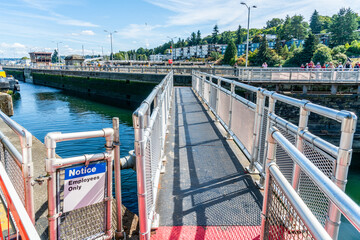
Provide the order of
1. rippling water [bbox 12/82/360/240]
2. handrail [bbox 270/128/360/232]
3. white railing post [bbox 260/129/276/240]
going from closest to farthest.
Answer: handrail [bbox 270/128/360/232] → white railing post [bbox 260/129/276/240] → rippling water [bbox 12/82/360/240]

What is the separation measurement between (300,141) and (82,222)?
2470 millimetres

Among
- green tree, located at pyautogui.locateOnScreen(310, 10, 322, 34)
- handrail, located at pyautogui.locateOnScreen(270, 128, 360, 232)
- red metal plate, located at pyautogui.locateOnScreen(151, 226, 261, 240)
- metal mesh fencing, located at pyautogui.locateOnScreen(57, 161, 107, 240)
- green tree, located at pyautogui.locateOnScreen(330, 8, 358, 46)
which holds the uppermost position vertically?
green tree, located at pyautogui.locateOnScreen(310, 10, 322, 34)

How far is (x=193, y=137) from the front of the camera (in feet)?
22.3

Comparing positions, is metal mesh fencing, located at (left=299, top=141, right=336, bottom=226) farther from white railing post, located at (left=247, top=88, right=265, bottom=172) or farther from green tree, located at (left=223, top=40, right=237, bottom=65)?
green tree, located at (left=223, top=40, right=237, bottom=65)

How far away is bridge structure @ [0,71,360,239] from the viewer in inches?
59.7

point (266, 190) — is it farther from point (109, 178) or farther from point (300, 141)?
point (109, 178)

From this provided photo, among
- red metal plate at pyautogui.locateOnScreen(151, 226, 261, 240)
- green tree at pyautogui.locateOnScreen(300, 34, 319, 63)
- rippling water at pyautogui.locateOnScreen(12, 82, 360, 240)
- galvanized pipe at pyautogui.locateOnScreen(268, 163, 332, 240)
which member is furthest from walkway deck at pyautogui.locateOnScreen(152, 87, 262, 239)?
green tree at pyautogui.locateOnScreen(300, 34, 319, 63)

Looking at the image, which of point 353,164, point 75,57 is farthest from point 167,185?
point 75,57

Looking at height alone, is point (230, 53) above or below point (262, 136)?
above

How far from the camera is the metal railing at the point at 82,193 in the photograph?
7.63ft

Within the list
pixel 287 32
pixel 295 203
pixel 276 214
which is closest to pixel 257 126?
pixel 276 214

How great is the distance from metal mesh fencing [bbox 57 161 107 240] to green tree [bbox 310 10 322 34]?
211 m

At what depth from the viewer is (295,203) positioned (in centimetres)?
131

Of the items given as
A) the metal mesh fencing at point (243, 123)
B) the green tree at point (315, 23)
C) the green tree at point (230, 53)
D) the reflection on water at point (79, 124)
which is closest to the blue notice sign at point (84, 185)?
the metal mesh fencing at point (243, 123)
